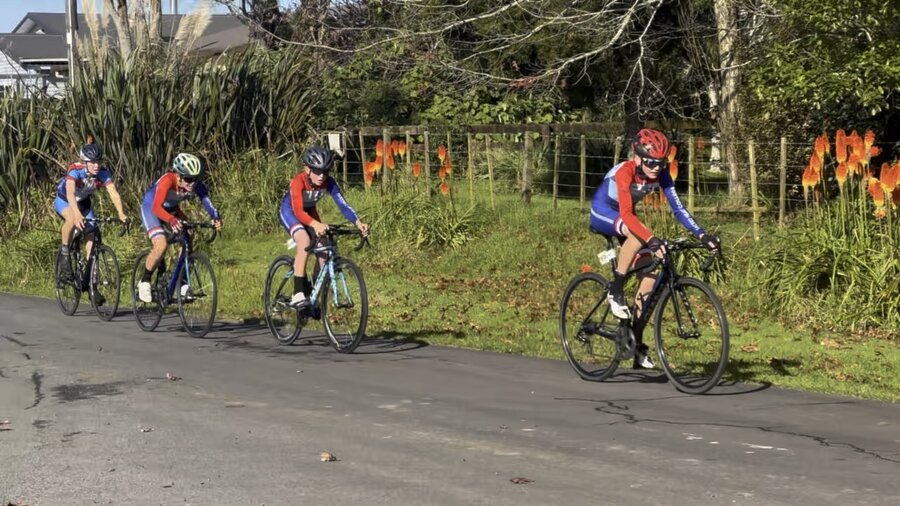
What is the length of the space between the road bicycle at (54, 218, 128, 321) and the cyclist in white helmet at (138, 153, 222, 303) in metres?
1.18

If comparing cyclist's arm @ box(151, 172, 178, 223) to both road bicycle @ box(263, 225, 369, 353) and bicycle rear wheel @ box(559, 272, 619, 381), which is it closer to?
road bicycle @ box(263, 225, 369, 353)

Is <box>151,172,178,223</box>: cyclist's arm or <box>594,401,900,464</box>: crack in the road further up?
<box>151,172,178,223</box>: cyclist's arm

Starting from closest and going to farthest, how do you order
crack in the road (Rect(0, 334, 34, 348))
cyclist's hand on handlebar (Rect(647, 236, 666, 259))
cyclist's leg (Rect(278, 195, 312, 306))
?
cyclist's hand on handlebar (Rect(647, 236, 666, 259)) < cyclist's leg (Rect(278, 195, 312, 306)) < crack in the road (Rect(0, 334, 34, 348))

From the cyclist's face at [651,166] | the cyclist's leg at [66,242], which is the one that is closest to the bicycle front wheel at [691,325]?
the cyclist's face at [651,166]

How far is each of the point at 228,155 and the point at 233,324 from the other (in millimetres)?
8294

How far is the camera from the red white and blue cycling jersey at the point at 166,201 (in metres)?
12.5

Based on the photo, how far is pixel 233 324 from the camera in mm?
13641

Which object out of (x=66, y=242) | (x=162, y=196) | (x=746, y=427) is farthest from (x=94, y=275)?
(x=746, y=427)

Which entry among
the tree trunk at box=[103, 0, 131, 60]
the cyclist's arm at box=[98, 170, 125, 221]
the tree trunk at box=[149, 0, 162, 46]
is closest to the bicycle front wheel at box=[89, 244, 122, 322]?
the cyclist's arm at box=[98, 170, 125, 221]

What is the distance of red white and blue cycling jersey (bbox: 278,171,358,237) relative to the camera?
36.7 feet

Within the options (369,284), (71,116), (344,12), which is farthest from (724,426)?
(344,12)

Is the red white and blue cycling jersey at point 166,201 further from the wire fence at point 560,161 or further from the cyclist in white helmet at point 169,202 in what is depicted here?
the wire fence at point 560,161

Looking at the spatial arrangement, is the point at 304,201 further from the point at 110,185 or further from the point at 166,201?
the point at 110,185

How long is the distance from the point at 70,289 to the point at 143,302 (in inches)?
67.0
